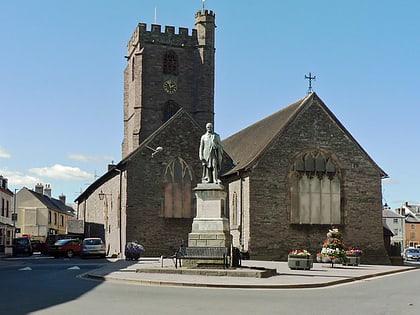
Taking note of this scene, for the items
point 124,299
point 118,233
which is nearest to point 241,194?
point 118,233

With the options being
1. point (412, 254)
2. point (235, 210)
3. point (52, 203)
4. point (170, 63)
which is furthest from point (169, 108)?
point (52, 203)

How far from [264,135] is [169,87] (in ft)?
54.0

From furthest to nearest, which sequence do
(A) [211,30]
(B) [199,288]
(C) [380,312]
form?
(A) [211,30], (B) [199,288], (C) [380,312]

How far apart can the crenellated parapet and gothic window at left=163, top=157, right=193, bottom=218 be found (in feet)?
59.9

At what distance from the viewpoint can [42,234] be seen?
291ft

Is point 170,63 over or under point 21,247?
over

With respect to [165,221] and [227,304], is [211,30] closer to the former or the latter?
[165,221]

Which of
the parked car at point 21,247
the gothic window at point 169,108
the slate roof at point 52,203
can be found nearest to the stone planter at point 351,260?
the gothic window at point 169,108

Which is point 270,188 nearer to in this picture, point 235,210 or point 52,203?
point 235,210

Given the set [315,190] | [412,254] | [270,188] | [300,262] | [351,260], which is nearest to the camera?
[300,262]

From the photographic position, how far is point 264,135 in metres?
41.2

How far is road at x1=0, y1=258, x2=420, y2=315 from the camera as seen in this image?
503 inches

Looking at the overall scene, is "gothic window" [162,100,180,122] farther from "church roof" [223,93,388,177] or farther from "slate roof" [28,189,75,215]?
"slate roof" [28,189,75,215]

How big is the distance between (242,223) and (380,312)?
83.0 ft
